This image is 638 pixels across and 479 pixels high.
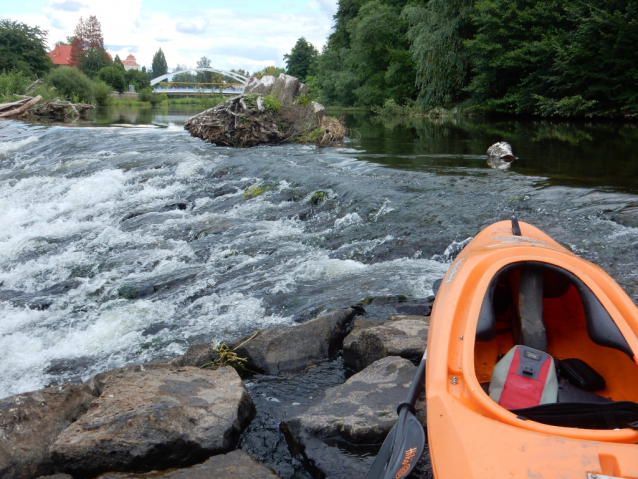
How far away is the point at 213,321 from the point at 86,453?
203 centimetres

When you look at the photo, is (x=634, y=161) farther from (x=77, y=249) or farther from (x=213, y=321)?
(x=77, y=249)

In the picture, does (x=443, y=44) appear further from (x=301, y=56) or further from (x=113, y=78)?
(x=301, y=56)

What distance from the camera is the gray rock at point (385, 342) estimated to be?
3.17 m

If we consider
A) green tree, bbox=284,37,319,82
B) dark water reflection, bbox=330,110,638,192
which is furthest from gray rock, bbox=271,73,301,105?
green tree, bbox=284,37,319,82

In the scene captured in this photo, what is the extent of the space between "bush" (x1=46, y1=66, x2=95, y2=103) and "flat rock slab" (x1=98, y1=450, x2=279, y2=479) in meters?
29.8

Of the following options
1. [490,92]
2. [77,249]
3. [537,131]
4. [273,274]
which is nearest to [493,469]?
[273,274]

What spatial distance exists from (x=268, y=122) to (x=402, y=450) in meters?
12.8

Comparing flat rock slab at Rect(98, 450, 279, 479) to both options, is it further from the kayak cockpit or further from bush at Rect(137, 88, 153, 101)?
bush at Rect(137, 88, 153, 101)

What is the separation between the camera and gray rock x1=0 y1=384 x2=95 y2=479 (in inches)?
92.4

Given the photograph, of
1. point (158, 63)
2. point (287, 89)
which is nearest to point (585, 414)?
point (287, 89)

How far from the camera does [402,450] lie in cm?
187

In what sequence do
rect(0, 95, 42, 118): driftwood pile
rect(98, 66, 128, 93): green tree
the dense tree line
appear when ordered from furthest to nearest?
1. rect(98, 66, 128, 93): green tree
2. rect(0, 95, 42, 118): driftwood pile
3. the dense tree line

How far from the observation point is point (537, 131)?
15.5m

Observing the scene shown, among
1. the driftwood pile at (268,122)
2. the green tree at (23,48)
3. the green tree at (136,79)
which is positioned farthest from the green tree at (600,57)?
the green tree at (136,79)
